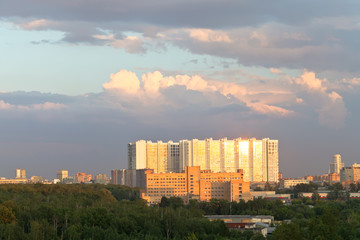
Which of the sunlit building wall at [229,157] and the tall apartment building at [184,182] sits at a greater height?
the sunlit building wall at [229,157]

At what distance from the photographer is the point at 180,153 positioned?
11944 cm

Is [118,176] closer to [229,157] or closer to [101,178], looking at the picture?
[229,157]

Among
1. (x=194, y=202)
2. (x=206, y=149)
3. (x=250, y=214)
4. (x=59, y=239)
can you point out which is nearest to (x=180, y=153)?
(x=206, y=149)

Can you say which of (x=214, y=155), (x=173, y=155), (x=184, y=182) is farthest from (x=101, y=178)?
(x=184, y=182)

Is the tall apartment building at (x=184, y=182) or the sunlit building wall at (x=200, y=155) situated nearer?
the tall apartment building at (x=184, y=182)

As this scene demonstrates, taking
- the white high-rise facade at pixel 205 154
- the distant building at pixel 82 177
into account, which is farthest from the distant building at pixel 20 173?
the white high-rise facade at pixel 205 154

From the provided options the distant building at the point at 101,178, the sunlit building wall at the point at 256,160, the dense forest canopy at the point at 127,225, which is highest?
the sunlit building wall at the point at 256,160

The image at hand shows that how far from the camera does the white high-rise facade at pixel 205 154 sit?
11769 centimetres

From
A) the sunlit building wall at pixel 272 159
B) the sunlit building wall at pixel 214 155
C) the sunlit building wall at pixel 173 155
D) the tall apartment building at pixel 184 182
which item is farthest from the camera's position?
the sunlit building wall at pixel 272 159

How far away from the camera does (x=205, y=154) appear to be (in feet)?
386

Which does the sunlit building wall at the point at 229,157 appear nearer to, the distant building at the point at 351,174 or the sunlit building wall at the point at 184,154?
the sunlit building wall at the point at 184,154

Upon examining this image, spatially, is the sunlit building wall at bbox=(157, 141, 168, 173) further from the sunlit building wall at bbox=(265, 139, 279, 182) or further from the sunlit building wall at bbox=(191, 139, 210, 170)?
the sunlit building wall at bbox=(265, 139, 279, 182)

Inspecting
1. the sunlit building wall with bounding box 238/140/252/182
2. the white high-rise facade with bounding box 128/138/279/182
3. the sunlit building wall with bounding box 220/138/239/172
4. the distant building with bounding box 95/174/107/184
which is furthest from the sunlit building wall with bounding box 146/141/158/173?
the distant building with bounding box 95/174/107/184

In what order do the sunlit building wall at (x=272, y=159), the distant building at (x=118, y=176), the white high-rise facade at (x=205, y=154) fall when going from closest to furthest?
the white high-rise facade at (x=205, y=154), the sunlit building wall at (x=272, y=159), the distant building at (x=118, y=176)
